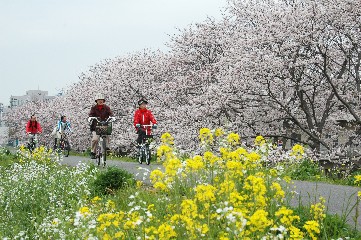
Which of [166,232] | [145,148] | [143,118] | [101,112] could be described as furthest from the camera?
[145,148]

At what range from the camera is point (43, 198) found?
32.0 feet

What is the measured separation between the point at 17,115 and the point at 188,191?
77.3 metres

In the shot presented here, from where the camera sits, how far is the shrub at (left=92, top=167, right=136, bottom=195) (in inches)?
429

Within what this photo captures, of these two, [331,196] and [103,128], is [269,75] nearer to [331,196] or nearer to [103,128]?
[103,128]

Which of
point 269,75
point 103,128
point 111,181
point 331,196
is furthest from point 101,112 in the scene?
point 331,196

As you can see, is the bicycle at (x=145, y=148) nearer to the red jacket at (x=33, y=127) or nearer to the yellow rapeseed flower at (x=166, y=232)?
the red jacket at (x=33, y=127)

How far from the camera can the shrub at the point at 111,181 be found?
35.8 ft

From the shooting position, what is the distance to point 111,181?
1115 cm

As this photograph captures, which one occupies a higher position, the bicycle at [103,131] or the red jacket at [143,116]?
the red jacket at [143,116]

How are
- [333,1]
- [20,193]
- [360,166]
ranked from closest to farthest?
[20,193] < [360,166] < [333,1]

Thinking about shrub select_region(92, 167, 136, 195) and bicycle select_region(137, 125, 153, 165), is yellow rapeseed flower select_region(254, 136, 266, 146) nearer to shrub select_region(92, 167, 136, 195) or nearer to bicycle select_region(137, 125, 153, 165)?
shrub select_region(92, 167, 136, 195)

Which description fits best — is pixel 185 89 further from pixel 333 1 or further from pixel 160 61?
pixel 333 1

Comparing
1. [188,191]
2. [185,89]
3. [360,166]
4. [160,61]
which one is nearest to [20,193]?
[188,191]

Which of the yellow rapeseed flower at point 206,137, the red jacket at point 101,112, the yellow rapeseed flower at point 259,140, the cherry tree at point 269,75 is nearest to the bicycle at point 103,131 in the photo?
the red jacket at point 101,112
